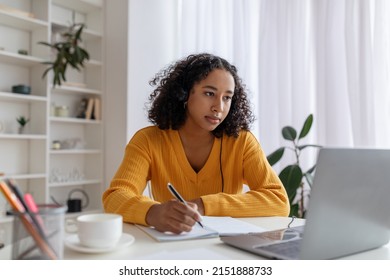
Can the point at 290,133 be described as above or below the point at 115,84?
below

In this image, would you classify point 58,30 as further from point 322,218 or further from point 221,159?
point 322,218

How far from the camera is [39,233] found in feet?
1.78

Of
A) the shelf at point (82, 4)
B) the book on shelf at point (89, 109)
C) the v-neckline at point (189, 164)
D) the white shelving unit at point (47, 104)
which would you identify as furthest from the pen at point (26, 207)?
the shelf at point (82, 4)

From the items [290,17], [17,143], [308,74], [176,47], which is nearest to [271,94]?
[308,74]

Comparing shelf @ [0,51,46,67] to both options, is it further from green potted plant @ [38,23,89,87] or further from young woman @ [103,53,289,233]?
young woman @ [103,53,289,233]

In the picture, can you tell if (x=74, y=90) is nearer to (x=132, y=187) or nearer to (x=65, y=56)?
(x=65, y=56)

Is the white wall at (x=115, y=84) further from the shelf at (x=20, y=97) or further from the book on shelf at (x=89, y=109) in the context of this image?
the shelf at (x=20, y=97)

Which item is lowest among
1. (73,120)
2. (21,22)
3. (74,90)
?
(73,120)

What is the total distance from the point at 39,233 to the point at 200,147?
1031mm

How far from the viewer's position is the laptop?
0.63m

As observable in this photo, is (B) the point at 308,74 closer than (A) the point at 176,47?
Yes

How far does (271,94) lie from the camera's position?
8.96 ft

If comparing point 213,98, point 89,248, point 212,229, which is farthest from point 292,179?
point 89,248
